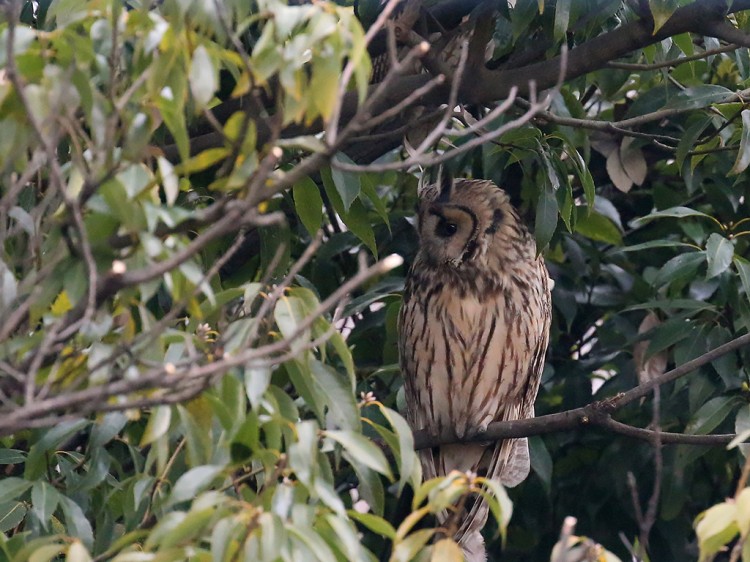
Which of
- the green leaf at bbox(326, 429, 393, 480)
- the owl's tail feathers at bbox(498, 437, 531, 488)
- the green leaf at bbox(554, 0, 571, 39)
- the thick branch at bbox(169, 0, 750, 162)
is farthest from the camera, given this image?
the owl's tail feathers at bbox(498, 437, 531, 488)

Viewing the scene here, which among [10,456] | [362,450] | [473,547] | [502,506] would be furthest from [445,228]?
[502,506]

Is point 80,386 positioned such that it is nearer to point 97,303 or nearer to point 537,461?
point 97,303

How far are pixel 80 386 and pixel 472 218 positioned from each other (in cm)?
158

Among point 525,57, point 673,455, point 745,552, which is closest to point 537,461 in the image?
point 673,455

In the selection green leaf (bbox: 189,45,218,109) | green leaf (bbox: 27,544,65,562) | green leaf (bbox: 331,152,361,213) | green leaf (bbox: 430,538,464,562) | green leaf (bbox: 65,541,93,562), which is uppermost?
green leaf (bbox: 189,45,218,109)

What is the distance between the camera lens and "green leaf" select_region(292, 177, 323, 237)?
2.18 meters

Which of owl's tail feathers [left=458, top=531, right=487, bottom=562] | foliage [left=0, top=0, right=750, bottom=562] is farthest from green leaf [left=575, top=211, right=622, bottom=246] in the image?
owl's tail feathers [left=458, top=531, right=487, bottom=562]

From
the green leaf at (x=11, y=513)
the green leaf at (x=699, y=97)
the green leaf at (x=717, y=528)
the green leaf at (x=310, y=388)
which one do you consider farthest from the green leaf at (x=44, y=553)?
the green leaf at (x=699, y=97)

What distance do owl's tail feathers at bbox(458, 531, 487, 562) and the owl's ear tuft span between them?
2.80ft

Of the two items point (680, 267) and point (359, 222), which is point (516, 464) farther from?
point (359, 222)

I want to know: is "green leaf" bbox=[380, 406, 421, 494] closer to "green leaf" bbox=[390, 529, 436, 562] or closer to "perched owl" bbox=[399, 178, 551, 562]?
"green leaf" bbox=[390, 529, 436, 562]

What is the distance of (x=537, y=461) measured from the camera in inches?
110

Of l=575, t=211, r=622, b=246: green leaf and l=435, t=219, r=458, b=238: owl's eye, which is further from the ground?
l=435, t=219, r=458, b=238: owl's eye

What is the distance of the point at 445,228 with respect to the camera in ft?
9.35
